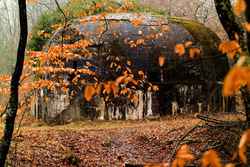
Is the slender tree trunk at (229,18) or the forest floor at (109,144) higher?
the slender tree trunk at (229,18)

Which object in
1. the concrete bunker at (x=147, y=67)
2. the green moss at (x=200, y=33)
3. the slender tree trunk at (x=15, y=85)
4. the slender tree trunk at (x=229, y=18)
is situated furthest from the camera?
the green moss at (x=200, y=33)

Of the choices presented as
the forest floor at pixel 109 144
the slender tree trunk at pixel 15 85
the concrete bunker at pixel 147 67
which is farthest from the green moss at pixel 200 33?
the slender tree trunk at pixel 15 85

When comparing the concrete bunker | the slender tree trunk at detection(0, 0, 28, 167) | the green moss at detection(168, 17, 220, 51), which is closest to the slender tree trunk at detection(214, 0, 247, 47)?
the slender tree trunk at detection(0, 0, 28, 167)

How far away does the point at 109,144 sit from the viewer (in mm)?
13141

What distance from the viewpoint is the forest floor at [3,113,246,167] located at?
10.6m

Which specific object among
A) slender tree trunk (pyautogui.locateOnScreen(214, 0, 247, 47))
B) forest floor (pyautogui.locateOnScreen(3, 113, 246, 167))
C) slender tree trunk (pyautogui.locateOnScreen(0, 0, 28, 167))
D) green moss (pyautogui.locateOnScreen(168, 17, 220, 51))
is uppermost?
green moss (pyautogui.locateOnScreen(168, 17, 220, 51))

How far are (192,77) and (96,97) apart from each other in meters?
3.43

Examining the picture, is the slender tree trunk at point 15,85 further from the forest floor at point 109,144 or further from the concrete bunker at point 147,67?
the concrete bunker at point 147,67

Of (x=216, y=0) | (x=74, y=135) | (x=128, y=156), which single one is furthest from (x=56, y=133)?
(x=216, y=0)

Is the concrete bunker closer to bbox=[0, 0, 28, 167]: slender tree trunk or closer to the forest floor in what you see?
the forest floor

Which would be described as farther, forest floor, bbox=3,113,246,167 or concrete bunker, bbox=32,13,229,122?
concrete bunker, bbox=32,13,229,122

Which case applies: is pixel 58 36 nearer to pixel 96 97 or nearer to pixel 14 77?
pixel 96 97

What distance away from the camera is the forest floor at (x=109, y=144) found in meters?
10.6

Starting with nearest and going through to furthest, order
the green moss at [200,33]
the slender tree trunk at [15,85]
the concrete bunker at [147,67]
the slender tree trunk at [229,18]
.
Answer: the slender tree trunk at [15,85]
the slender tree trunk at [229,18]
the concrete bunker at [147,67]
the green moss at [200,33]
